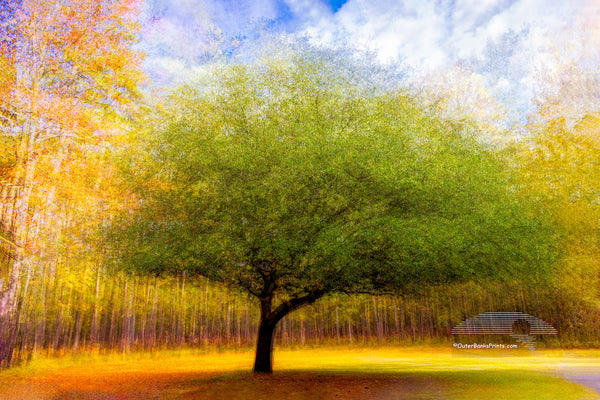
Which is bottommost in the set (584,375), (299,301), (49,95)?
(584,375)

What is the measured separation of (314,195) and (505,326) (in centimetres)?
2603

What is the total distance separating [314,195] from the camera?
11.9m

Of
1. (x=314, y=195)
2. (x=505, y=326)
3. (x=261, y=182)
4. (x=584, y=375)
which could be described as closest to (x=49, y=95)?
(x=261, y=182)

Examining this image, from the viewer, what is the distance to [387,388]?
12.1 meters

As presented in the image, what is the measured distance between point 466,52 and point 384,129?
86.4ft

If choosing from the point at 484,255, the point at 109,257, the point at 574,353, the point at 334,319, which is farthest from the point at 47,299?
the point at 574,353

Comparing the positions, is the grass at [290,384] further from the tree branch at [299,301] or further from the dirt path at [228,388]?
the tree branch at [299,301]

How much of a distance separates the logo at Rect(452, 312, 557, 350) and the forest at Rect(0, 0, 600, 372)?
22.7ft

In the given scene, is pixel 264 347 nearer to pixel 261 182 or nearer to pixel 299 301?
pixel 299 301

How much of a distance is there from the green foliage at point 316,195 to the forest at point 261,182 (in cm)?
6

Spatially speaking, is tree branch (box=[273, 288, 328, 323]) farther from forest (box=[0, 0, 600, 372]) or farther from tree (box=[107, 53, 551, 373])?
tree (box=[107, 53, 551, 373])

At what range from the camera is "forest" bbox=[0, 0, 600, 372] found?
11.7 m

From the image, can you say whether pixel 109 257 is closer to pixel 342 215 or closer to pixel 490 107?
pixel 342 215

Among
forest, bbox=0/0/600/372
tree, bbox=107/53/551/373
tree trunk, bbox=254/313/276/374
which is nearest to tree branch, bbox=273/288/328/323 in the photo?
forest, bbox=0/0/600/372
